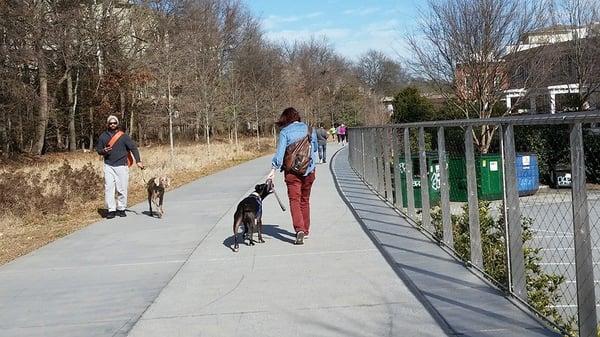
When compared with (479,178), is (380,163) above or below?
above

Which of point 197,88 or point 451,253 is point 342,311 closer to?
point 451,253

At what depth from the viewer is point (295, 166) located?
8008 millimetres

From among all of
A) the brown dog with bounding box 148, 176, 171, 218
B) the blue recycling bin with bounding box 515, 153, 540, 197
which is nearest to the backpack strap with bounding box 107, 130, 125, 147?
the brown dog with bounding box 148, 176, 171, 218

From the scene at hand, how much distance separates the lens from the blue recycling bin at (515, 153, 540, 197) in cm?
521

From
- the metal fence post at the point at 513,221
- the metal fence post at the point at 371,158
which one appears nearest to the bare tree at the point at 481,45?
the metal fence post at the point at 371,158

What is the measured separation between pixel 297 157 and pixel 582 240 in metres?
4.63

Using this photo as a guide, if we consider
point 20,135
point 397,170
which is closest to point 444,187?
point 397,170

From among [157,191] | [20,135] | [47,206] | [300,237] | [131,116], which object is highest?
[131,116]

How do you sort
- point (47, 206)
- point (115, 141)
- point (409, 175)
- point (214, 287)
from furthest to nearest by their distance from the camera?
point (47, 206), point (115, 141), point (409, 175), point (214, 287)

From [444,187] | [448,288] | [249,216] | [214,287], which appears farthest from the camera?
[249,216]

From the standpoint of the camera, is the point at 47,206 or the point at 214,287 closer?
the point at 214,287

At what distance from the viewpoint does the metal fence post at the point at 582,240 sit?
3.72m

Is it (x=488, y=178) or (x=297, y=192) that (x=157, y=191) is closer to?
(x=297, y=192)

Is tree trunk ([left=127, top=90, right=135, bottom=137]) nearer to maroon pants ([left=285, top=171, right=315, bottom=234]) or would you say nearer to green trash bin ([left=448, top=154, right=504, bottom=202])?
maroon pants ([left=285, top=171, right=315, bottom=234])
